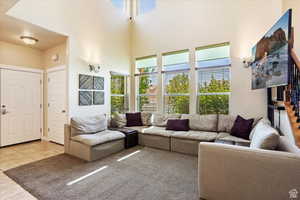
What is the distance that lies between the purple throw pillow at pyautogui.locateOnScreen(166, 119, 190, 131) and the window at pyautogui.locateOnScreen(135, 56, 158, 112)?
3.99 ft

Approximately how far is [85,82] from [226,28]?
13.4 ft

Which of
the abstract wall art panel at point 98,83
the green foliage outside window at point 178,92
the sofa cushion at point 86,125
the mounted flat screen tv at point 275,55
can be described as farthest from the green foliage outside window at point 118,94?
the mounted flat screen tv at point 275,55

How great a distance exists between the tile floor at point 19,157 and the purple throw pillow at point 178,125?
2786mm

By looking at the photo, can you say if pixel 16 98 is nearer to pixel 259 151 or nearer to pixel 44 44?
pixel 44 44

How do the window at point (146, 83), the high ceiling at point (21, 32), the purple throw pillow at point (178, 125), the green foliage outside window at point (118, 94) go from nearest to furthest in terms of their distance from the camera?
1. the high ceiling at point (21, 32)
2. the purple throw pillow at point (178, 125)
3. the green foliage outside window at point (118, 94)
4. the window at point (146, 83)

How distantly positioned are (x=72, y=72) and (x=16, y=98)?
1.82 metres

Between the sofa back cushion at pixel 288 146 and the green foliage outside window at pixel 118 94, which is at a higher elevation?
the green foliage outside window at pixel 118 94

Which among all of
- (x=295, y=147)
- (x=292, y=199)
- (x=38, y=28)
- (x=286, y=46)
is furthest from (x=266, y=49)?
(x=38, y=28)

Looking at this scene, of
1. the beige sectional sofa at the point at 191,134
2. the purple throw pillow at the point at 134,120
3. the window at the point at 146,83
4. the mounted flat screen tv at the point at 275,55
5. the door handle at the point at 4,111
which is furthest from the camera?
the window at the point at 146,83

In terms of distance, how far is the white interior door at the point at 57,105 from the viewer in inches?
162

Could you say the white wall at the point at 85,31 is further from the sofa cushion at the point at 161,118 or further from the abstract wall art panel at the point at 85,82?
the sofa cushion at the point at 161,118

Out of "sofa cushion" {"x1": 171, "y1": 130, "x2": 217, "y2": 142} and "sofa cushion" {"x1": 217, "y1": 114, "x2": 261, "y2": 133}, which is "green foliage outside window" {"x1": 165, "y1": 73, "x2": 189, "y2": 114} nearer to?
"sofa cushion" {"x1": 217, "y1": 114, "x2": 261, "y2": 133}

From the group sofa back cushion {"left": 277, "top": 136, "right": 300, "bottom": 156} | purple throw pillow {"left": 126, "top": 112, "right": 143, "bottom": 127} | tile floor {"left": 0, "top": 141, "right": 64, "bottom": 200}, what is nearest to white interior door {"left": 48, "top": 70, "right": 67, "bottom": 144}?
tile floor {"left": 0, "top": 141, "right": 64, "bottom": 200}

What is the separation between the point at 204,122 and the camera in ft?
13.3
